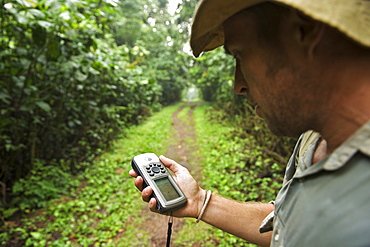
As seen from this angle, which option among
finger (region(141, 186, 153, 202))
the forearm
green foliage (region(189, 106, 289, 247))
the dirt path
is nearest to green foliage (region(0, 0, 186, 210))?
the dirt path

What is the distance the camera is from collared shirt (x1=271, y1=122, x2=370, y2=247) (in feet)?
1.80

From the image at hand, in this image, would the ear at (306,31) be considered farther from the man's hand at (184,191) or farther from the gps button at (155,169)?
the gps button at (155,169)

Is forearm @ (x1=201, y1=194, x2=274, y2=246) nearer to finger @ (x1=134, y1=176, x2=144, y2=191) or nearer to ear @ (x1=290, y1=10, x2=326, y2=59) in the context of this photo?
finger @ (x1=134, y1=176, x2=144, y2=191)

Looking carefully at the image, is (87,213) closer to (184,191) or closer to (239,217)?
(184,191)

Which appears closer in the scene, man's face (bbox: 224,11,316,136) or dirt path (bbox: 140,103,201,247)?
man's face (bbox: 224,11,316,136)

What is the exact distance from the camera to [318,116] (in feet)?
2.30

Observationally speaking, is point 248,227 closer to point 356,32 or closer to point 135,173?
point 135,173

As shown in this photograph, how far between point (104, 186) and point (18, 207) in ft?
3.99

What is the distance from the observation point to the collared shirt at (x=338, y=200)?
0.55 m

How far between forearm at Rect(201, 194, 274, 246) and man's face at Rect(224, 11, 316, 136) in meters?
0.63

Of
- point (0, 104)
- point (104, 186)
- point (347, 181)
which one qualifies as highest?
point (347, 181)

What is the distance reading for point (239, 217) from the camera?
1.29 meters

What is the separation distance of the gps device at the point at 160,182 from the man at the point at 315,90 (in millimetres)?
562

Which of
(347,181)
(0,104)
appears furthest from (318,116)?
(0,104)
